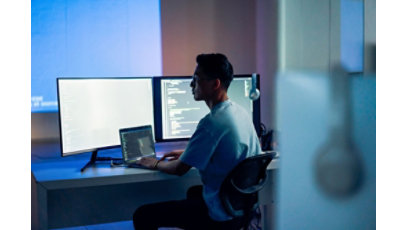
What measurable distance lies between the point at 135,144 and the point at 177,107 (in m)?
0.45

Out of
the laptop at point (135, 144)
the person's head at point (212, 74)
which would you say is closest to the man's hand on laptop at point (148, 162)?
the laptop at point (135, 144)

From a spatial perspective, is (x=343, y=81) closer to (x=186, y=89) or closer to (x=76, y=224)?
(x=186, y=89)

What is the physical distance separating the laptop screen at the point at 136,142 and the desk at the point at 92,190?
108mm

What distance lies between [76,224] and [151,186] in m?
0.46

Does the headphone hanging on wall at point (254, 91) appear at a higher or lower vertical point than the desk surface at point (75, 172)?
higher

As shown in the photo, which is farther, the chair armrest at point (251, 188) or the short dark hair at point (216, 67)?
the short dark hair at point (216, 67)

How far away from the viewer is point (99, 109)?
2373 mm

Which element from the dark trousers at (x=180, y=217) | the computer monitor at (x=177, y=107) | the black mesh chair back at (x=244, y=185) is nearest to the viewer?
the black mesh chair back at (x=244, y=185)

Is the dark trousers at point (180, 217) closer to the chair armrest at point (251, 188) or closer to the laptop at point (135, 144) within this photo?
the chair armrest at point (251, 188)

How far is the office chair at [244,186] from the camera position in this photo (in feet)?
6.00

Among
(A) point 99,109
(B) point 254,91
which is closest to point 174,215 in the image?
(A) point 99,109

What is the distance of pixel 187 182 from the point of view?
8.54 ft

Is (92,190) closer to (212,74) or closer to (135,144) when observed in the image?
(135,144)
